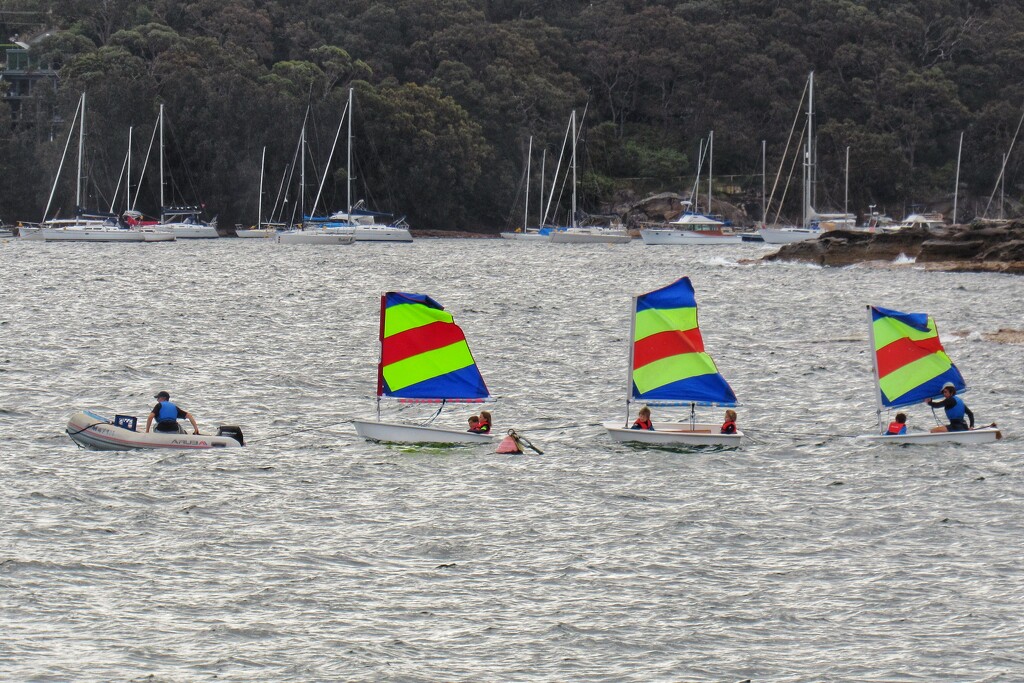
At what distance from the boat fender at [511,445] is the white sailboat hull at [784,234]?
4221 inches

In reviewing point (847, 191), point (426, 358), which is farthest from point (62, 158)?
point (426, 358)

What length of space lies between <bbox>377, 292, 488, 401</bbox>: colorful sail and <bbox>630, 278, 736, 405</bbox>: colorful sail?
13.3 ft

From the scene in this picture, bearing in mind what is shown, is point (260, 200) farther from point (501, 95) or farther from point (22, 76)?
point (22, 76)

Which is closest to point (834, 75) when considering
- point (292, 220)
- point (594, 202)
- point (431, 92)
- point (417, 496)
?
point (594, 202)

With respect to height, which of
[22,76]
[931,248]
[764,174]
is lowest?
[931,248]

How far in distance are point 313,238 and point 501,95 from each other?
121ft

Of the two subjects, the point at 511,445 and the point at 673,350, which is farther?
the point at 673,350

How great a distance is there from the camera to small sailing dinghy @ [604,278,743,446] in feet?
115

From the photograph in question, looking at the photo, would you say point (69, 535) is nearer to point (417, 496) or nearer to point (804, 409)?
point (417, 496)

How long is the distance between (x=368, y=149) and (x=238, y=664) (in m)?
143

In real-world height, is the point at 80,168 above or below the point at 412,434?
above

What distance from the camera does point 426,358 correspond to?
35.7 m

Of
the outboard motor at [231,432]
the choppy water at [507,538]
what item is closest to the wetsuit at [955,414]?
the choppy water at [507,538]

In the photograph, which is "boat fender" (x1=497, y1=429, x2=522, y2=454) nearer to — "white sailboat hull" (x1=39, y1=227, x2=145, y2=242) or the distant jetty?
the distant jetty
